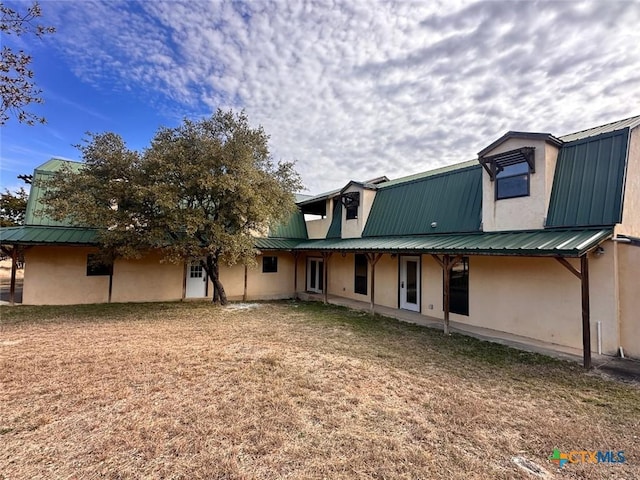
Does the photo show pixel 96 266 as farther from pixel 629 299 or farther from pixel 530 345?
pixel 629 299

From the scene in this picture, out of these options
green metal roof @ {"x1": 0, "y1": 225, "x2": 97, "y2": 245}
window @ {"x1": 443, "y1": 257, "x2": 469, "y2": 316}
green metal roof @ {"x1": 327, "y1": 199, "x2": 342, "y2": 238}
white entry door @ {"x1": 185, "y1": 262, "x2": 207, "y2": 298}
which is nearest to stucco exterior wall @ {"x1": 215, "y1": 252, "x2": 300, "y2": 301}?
white entry door @ {"x1": 185, "y1": 262, "x2": 207, "y2": 298}

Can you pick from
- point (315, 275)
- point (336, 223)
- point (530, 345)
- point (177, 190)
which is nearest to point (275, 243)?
point (315, 275)

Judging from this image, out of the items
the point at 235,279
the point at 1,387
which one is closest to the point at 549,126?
the point at 235,279

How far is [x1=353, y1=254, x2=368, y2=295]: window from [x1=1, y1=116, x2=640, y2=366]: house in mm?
66

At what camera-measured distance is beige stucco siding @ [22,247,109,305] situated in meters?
11.2

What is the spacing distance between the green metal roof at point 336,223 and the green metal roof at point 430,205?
66.9 inches

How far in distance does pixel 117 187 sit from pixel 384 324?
8960 mm

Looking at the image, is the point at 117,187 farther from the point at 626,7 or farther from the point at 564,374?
the point at 626,7

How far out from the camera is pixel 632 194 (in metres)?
6.82

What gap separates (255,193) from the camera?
10.0 metres

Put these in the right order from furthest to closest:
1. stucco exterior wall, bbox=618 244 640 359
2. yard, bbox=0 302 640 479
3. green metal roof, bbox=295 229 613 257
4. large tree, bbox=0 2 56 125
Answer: stucco exterior wall, bbox=618 244 640 359
green metal roof, bbox=295 229 613 257
large tree, bbox=0 2 56 125
yard, bbox=0 302 640 479

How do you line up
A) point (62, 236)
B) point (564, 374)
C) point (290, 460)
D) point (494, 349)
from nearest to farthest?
point (290, 460), point (564, 374), point (494, 349), point (62, 236)

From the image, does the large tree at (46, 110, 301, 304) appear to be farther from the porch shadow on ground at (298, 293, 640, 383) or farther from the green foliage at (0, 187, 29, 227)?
the green foliage at (0, 187, 29, 227)

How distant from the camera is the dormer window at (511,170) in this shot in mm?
7676
